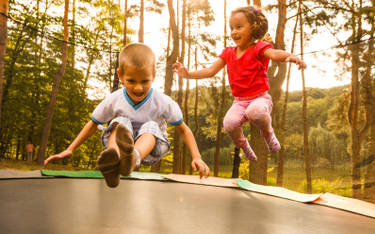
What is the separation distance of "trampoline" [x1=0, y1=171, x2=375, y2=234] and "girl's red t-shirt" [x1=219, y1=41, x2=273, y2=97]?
65cm

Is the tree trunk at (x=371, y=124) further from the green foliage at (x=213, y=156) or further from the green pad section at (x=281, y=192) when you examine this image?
the green foliage at (x=213, y=156)

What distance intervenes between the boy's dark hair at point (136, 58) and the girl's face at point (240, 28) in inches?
22.1

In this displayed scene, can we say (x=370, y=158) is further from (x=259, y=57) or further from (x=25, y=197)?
(x=25, y=197)

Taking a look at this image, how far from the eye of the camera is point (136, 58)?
80 cm

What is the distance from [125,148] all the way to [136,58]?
269 mm

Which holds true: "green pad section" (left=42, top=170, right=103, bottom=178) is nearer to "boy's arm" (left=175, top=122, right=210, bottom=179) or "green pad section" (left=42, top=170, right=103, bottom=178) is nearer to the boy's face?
"boy's arm" (left=175, top=122, right=210, bottom=179)

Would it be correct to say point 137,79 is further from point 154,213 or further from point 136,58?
point 154,213

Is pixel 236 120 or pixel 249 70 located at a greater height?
pixel 249 70

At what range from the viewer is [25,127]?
4883 mm

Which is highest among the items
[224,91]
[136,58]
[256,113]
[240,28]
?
[224,91]

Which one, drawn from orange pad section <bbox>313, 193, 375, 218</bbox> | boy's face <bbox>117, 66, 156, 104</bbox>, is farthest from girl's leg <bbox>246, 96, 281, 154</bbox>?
orange pad section <bbox>313, 193, 375, 218</bbox>

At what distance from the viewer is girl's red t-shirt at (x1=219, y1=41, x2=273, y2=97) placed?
1.26 m

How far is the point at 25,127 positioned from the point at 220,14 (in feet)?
13.2

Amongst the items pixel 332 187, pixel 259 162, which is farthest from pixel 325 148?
pixel 259 162
